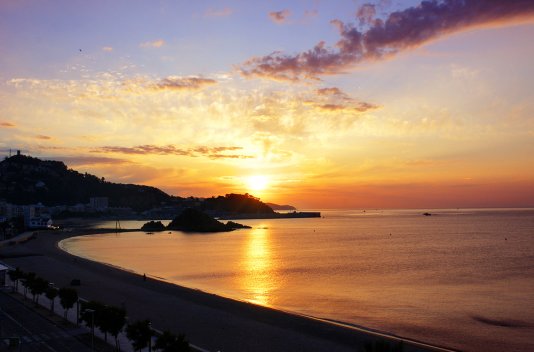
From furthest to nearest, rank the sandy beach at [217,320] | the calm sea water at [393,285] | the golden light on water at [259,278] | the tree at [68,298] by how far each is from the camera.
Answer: the golden light on water at [259,278] < the calm sea water at [393,285] < the tree at [68,298] < the sandy beach at [217,320]

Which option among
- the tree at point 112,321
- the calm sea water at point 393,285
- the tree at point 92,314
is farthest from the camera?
the calm sea water at point 393,285

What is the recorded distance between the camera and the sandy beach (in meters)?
29.3

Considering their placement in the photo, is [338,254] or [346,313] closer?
[346,313]

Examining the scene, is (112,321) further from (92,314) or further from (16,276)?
(16,276)

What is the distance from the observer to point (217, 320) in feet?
115

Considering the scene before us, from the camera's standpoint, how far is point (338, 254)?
9400 centimetres

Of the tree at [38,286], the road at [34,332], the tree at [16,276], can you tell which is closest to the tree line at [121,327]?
the road at [34,332]

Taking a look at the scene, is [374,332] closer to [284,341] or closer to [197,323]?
[284,341]

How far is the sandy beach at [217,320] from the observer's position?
29344 mm

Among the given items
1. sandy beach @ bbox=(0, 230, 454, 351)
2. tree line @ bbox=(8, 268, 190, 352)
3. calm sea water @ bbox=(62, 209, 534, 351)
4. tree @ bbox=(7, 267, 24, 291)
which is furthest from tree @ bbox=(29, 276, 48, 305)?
calm sea water @ bbox=(62, 209, 534, 351)

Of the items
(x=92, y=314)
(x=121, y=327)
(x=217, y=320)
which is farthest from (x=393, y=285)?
(x=92, y=314)

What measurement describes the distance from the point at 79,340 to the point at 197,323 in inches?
378

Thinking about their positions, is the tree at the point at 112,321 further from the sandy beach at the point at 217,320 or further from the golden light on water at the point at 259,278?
the golden light on water at the point at 259,278

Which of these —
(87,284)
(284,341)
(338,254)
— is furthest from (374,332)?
(338,254)
